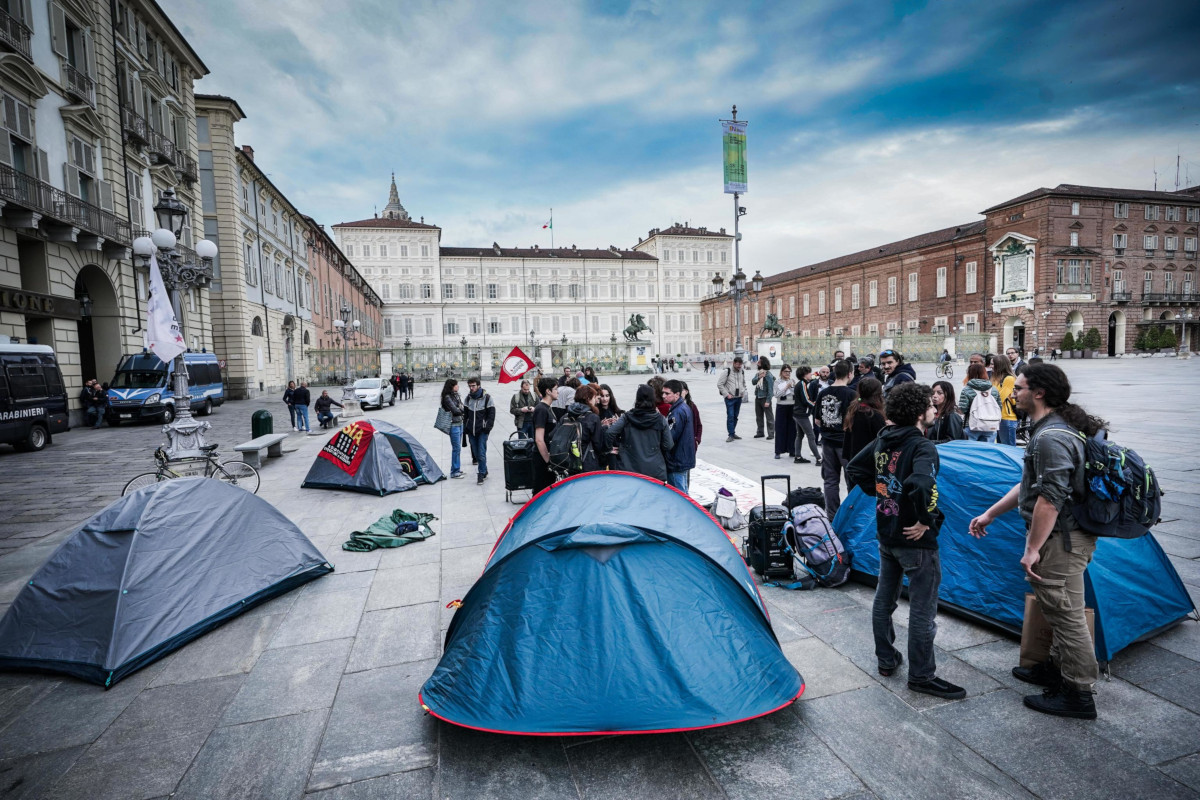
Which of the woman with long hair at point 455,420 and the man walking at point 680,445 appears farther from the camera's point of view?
the woman with long hair at point 455,420

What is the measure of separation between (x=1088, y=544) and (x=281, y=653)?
4687 mm

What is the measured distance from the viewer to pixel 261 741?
118 inches

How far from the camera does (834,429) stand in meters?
6.11

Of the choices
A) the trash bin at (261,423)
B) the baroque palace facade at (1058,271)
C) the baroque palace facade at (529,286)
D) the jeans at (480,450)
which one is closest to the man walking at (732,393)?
the jeans at (480,450)

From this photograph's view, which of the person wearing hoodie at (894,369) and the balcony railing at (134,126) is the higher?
the balcony railing at (134,126)

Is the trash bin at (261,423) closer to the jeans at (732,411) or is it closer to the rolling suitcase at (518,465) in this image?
the rolling suitcase at (518,465)

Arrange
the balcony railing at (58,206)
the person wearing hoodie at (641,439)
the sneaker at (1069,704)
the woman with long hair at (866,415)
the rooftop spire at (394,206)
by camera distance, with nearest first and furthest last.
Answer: the sneaker at (1069,704), the woman with long hair at (866,415), the person wearing hoodie at (641,439), the balcony railing at (58,206), the rooftop spire at (394,206)

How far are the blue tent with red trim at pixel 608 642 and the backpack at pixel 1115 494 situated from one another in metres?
1.60

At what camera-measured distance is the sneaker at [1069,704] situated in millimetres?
2902

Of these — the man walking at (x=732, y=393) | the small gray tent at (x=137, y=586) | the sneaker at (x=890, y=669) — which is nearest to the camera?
the sneaker at (x=890, y=669)

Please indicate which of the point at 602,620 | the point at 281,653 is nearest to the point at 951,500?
the point at 602,620

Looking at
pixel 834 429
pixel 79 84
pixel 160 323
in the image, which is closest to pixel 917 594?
pixel 834 429

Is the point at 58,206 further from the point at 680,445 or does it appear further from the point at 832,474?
the point at 832,474

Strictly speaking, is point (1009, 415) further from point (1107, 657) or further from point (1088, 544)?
point (1088, 544)
